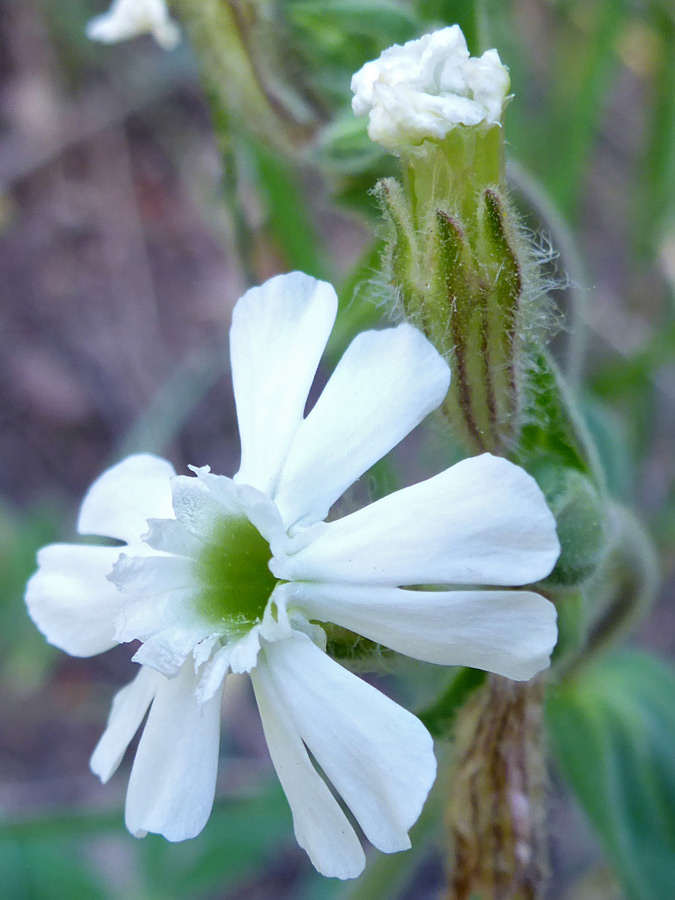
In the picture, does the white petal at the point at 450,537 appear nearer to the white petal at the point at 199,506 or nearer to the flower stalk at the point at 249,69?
the white petal at the point at 199,506

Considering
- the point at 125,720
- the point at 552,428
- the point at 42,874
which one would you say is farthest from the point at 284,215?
the point at 42,874

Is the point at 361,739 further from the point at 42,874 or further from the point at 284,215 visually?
the point at 42,874

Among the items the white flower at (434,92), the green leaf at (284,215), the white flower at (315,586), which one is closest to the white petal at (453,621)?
the white flower at (315,586)

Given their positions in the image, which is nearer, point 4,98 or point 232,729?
point 232,729

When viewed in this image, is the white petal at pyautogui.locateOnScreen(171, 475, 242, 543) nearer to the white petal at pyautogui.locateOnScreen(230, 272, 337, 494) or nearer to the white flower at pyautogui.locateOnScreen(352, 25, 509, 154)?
the white petal at pyautogui.locateOnScreen(230, 272, 337, 494)

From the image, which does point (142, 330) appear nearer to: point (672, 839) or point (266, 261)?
point (266, 261)

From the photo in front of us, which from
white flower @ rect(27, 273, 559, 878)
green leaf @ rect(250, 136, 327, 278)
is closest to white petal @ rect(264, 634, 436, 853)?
white flower @ rect(27, 273, 559, 878)

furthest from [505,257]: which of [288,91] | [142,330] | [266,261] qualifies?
[142,330]
